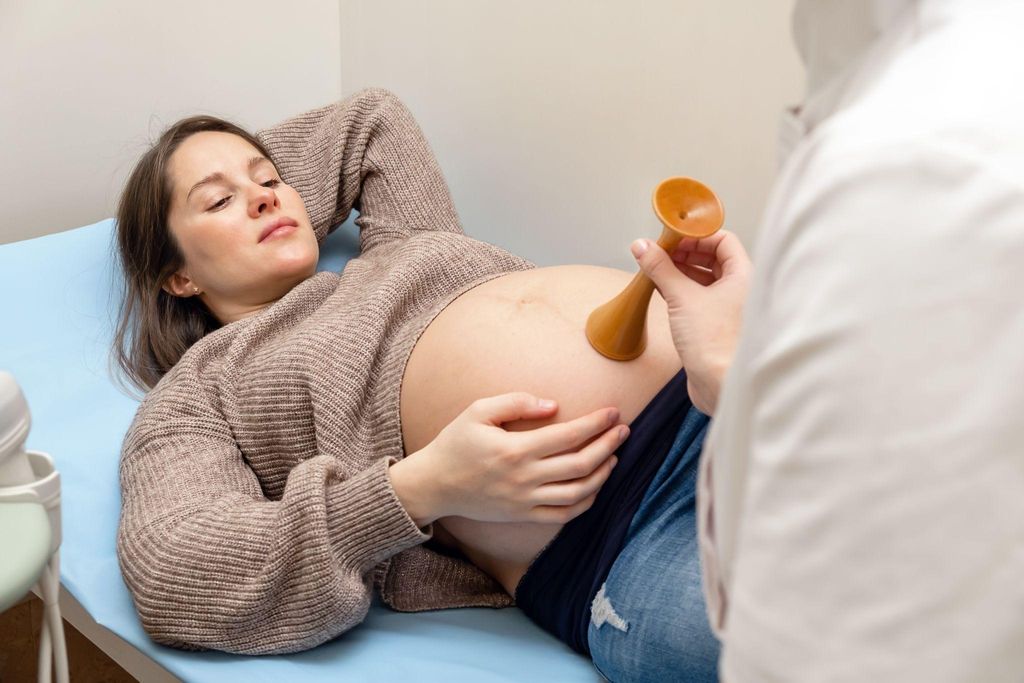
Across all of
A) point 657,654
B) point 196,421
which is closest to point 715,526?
point 657,654

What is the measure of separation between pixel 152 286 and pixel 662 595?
3.08ft

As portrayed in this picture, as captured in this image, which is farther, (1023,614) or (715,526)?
(715,526)

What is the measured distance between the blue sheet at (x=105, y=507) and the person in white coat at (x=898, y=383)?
66 centimetres

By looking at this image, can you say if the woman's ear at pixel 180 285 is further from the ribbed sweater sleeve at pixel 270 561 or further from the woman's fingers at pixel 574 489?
the woman's fingers at pixel 574 489

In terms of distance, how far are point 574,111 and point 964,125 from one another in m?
1.32

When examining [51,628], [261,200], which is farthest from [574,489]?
[261,200]

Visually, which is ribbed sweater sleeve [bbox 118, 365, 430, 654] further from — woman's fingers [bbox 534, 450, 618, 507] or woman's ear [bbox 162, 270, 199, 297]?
woman's ear [bbox 162, 270, 199, 297]

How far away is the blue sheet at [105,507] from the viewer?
3.27ft

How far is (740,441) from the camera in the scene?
1.37 ft

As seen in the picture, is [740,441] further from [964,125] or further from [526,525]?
[526,525]

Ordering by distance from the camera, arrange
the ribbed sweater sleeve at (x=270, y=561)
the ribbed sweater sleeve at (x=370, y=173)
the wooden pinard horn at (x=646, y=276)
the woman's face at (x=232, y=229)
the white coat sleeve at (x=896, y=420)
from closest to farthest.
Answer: the white coat sleeve at (x=896, y=420) < the wooden pinard horn at (x=646, y=276) < the ribbed sweater sleeve at (x=270, y=561) < the woman's face at (x=232, y=229) < the ribbed sweater sleeve at (x=370, y=173)

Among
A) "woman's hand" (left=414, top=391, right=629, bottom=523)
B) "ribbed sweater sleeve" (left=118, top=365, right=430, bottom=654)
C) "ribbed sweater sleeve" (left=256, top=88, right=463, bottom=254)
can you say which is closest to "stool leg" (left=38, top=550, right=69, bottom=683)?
"ribbed sweater sleeve" (left=118, top=365, right=430, bottom=654)

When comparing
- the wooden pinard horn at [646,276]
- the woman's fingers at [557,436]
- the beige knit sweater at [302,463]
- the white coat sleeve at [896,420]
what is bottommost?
the beige knit sweater at [302,463]

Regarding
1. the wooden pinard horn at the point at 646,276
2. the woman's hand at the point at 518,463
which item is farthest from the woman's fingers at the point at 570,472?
the wooden pinard horn at the point at 646,276
